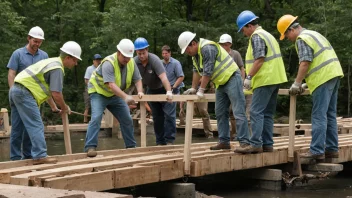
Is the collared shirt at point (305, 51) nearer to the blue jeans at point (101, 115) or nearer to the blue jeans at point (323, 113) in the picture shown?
the blue jeans at point (323, 113)

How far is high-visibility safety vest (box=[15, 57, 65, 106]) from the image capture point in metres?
7.07

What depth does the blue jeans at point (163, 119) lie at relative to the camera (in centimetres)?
967

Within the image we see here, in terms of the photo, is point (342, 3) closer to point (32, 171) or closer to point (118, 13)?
point (118, 13)

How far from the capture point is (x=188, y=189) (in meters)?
7.11

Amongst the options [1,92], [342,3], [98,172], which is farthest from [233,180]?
[1,92]

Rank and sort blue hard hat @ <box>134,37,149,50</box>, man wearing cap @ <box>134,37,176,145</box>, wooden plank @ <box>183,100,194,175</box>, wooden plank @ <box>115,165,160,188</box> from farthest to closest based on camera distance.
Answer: man wearing cap @ <box>134,37,176,145</box>
blue hard hat @ <box>134,37,149,50</box>
wooden plank @ <box>183,100,194,175</box>
wooden plank @ <box>115,165,160,188</box>

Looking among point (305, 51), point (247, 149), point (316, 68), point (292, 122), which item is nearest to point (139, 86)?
point (247, 149)

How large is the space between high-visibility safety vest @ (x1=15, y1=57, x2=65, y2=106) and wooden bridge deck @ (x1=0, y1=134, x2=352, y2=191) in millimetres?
816

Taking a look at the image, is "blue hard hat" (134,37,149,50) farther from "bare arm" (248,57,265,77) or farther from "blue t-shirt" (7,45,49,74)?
"bare arm" (248,57,265,77)

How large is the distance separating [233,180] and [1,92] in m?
17.5

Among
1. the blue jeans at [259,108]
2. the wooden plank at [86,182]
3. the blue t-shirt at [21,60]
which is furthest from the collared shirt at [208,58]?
the blue t-shirt at [21,60]

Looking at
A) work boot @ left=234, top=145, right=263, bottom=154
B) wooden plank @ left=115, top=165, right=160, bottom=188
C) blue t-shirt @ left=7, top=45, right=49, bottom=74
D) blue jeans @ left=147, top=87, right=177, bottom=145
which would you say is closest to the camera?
wooden plank @ left=115, top=165, right=160, bottom=188

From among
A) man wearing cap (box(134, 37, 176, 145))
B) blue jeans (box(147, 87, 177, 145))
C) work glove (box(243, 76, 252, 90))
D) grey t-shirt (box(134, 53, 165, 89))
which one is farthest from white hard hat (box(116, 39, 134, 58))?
blue jeans (box(147, 87, 177, 145))

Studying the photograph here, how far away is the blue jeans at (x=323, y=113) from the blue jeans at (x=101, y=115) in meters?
2.54
